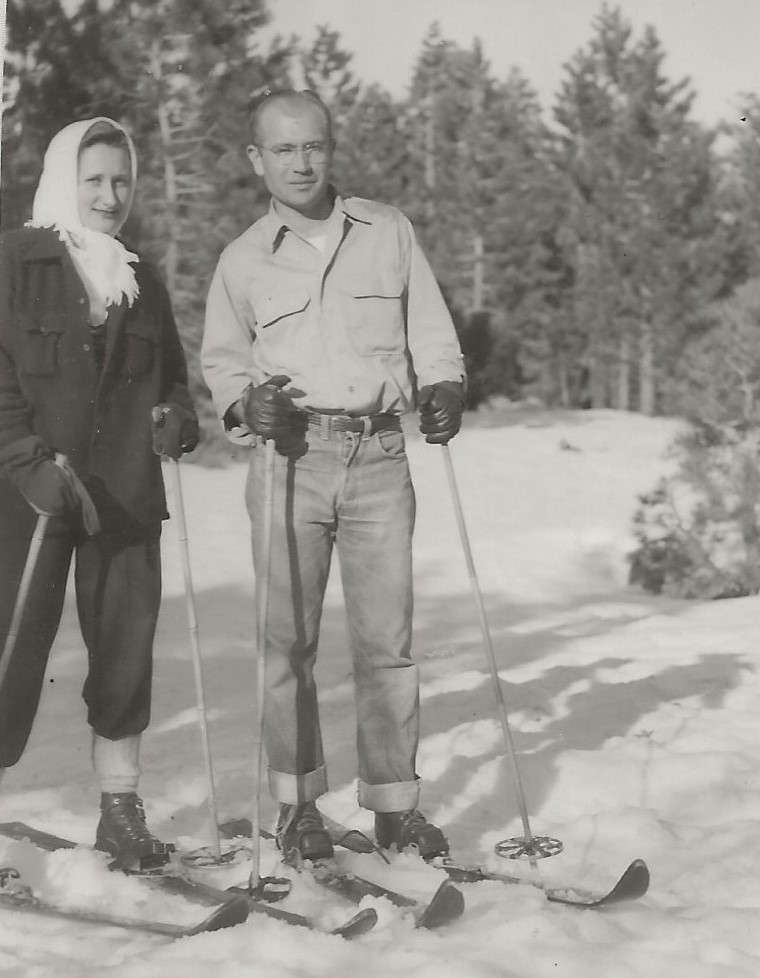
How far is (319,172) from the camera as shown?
285 centimetres

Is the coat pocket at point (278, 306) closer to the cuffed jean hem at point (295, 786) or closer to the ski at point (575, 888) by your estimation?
the cuffed jean hem at point (295, 786)

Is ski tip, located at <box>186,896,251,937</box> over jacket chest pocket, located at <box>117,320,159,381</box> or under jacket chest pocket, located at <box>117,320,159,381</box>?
under

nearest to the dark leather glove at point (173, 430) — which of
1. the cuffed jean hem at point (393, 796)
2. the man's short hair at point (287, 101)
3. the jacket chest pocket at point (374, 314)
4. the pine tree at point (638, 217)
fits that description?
the jacket chest pocket at point (374, 314)

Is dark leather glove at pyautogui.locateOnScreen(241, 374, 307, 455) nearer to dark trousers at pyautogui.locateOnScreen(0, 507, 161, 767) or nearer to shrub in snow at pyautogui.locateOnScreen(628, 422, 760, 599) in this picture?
dark trousers at pyautogui.locateOnScreen(0, 507, 161, 767)

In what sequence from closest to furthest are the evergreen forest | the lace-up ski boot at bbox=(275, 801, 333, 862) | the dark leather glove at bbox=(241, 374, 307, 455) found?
the dark leather glove at bbox=(241, 374, 307, 455), the lace-up ski boot at bbox=(275, 801, 333, 862), the evergreen forest

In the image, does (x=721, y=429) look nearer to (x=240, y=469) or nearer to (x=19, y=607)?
(x=240, y=469)

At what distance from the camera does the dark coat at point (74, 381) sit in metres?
2.84

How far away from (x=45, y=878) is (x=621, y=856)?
136 cm

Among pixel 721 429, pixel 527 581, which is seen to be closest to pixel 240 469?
pixel 527 581

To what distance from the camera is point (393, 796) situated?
295 centimetres

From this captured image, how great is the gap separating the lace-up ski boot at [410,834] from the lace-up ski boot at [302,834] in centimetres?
16

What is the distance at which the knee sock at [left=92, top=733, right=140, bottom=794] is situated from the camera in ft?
9.75

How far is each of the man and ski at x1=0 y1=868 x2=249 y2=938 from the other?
0.42 m

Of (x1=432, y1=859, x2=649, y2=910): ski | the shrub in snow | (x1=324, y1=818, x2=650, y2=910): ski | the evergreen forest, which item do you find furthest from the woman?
the shrub in snow
